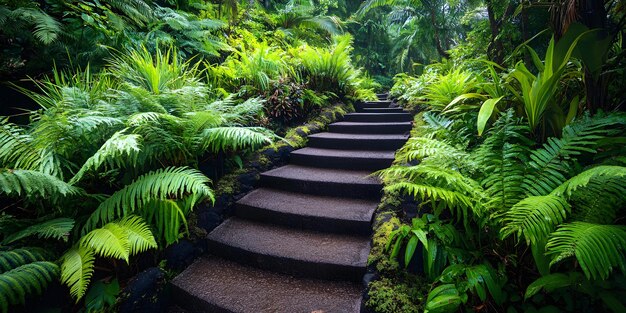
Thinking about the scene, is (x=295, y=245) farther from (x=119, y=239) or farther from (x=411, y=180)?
(x=119, y=239)

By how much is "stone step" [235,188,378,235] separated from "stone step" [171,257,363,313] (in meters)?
0.50

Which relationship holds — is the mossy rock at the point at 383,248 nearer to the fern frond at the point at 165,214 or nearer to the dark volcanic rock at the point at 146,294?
the fern frond at the point at 165,214

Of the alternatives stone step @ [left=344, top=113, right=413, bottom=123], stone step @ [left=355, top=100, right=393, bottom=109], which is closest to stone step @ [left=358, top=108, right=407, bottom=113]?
stone step @ [left=355, top=100, right=393, bottom=109]

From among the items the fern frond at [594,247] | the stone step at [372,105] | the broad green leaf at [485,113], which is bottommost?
the fern frond at [594,247]

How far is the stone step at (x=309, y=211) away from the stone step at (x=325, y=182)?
0.08 meters

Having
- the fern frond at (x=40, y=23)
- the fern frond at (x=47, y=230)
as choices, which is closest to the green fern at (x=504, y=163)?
the fern frond at (x=47, y=230)

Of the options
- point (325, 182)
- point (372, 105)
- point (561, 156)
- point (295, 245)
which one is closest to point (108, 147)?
point (295, 245)

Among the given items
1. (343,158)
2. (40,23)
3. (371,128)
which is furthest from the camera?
(371,128)

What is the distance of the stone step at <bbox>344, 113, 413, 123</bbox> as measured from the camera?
4488 mm

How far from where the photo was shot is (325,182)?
2.84 m

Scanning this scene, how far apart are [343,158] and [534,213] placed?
2.19 meters

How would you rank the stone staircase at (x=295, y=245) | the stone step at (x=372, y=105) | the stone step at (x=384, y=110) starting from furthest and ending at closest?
the stone step at (x=372, y=105) < the stone step at (x=384, y=110) < the stone staircase at (x=295, y=245)

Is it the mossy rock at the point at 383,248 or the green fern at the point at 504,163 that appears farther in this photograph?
the mossy rock at the point at 383,248

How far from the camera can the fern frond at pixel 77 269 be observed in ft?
4.71
